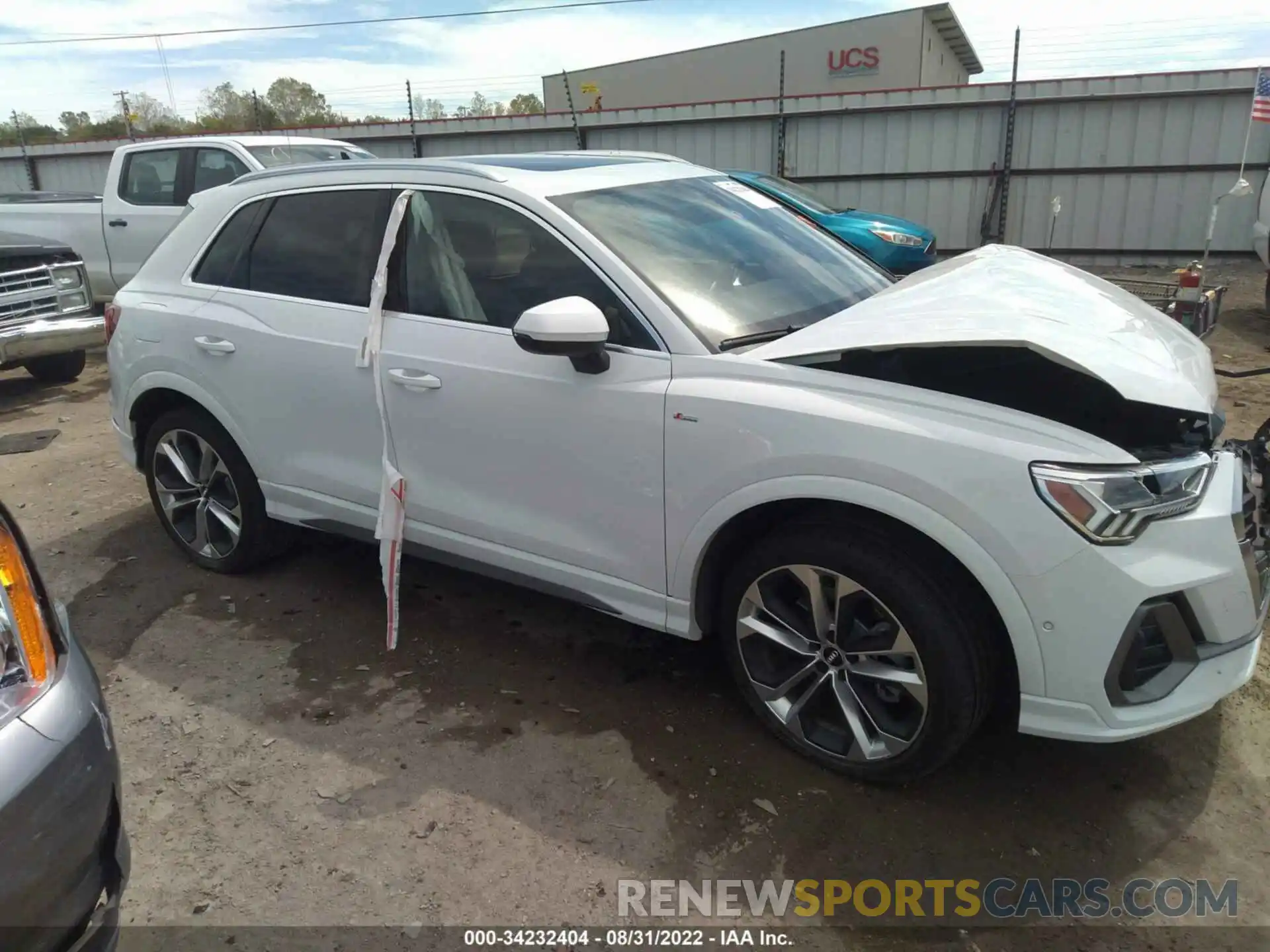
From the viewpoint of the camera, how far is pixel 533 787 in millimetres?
2764

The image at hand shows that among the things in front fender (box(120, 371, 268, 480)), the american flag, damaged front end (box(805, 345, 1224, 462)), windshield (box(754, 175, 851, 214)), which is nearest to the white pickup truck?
windshield (box(754, 175, 851, 214))

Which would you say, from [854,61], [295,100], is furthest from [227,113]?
[854,61]

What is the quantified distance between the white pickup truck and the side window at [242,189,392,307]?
4.72 meters

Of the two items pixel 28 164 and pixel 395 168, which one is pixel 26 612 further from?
pixel 28 164

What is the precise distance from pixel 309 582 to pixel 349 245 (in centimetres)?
155

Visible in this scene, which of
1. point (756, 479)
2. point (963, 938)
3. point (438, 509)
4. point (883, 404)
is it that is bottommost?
point (963, 938)

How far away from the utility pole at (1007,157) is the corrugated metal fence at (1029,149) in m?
0.09

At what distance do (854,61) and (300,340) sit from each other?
2620 cm

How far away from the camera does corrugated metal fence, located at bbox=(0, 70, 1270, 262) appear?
11938 millimetres

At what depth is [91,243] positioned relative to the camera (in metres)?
9.02

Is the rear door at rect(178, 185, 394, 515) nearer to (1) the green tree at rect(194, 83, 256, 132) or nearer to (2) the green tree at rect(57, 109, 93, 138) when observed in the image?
(1) the green tree at rect(194, 83, 256, 132)

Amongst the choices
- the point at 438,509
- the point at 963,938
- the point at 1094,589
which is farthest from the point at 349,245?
the point at 963,938

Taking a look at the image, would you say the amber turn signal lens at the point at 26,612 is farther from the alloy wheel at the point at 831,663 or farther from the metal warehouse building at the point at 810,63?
the metal warehouse building at the point at 810,63

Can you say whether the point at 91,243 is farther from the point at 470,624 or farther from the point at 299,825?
the point at 299,825
